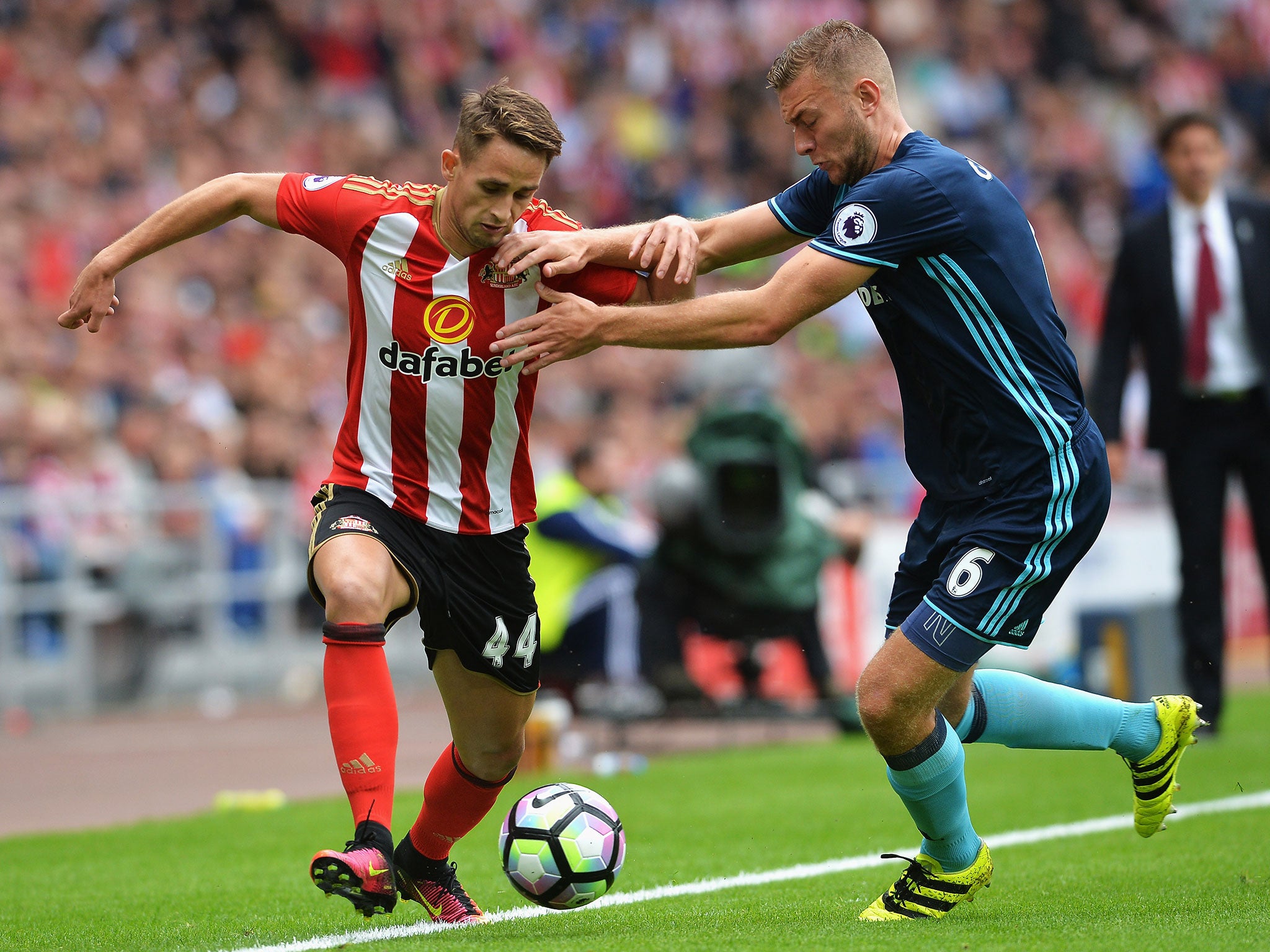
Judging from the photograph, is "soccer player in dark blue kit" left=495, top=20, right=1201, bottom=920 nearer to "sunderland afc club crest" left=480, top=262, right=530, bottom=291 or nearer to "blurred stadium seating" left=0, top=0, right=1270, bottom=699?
"sunderland afc club crest" left=480, top=262, right=530, bottom=291

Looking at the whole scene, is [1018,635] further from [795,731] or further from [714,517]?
[795,731]

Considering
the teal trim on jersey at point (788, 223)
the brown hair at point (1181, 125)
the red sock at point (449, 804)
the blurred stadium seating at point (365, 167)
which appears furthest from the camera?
the blurred stadium seating at point (365, 167)

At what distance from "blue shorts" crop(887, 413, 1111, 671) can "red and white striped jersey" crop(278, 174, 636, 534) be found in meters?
1.20

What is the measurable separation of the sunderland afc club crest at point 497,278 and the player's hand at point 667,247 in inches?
13.3

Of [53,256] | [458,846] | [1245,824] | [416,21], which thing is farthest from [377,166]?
[1245,824]

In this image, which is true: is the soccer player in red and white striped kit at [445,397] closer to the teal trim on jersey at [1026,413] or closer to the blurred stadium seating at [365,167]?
the teal trim on jersey at [1026,413]

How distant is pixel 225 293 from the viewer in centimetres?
1516

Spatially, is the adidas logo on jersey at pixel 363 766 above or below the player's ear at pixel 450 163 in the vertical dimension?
below

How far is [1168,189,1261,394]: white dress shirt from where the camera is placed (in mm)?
7879

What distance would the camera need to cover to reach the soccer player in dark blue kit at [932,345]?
4.34 m

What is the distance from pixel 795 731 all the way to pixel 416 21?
37.8ft

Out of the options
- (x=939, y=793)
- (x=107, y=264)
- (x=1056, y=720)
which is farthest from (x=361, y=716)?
(x=1056, y=720)

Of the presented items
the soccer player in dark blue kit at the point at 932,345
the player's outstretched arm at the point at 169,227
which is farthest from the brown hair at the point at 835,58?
the player's outstretched arm at the point at 169,227

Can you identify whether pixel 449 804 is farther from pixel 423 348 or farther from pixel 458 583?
pixel 423 348
